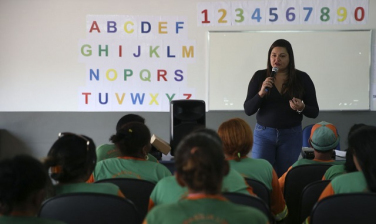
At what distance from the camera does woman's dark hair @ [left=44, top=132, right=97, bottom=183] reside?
2.49 metres

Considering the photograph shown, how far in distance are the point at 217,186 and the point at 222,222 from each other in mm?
118

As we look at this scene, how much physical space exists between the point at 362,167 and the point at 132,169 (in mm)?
Answer: 1206

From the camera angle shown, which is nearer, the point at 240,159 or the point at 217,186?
the point at 217,186

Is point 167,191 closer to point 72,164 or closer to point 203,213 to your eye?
point 72,164

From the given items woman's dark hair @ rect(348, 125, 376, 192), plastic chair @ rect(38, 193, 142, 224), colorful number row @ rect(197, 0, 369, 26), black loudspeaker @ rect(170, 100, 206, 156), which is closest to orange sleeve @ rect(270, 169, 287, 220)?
woman's dark hair @ rect(348, 125, 376, 192)

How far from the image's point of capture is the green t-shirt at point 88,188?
2389 mm

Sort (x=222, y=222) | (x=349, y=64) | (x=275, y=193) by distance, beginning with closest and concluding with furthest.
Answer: (x=222, y=222)
(x=275, y=193)
(x=349, y=64)

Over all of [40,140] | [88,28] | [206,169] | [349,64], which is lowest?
[40,140]

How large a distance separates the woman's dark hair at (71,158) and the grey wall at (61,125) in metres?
3.99

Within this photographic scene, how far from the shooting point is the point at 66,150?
2.53 m

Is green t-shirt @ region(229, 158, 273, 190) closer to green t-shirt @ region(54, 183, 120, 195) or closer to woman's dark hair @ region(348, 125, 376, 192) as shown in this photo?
woman's dark hair @ region(348, 125, 376, 192)

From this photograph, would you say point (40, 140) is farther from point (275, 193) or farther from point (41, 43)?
point (275, 193)

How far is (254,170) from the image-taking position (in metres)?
2.96

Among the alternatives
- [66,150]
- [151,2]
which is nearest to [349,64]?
[151,2]
